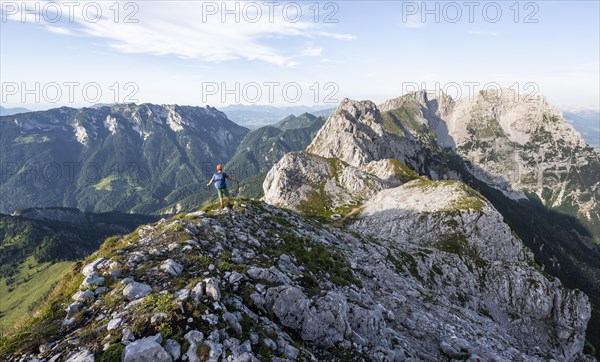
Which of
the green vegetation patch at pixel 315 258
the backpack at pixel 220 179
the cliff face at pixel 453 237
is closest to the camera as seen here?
the green vegetation patch at pixel 315 258

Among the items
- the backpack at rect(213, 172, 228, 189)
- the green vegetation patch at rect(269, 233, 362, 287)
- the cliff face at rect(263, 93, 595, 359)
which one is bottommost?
the cliff face at rect(263, 93, 595, 359)

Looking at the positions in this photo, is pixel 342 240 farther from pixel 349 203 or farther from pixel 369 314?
pixel 349 203

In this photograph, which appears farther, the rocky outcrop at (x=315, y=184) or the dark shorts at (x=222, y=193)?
the rocky outcrop at (x=315, y=184)

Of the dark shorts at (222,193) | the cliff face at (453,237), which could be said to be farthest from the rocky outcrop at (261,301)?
the cliff face at (453,237)

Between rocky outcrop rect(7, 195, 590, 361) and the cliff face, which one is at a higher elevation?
rocky outcrop rect(7, 195, 590, 361)

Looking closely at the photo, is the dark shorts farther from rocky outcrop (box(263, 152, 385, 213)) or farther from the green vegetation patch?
rocky outcrop (box(263, 152, 385, 213))

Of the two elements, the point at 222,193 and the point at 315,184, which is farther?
the point at 315,184

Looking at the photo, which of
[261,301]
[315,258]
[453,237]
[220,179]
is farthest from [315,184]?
[261,301]

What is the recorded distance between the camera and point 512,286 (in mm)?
58125

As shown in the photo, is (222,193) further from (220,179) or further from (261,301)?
(261,301)

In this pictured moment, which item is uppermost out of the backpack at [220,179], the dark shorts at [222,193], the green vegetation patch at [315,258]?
the backpack at [220,179]

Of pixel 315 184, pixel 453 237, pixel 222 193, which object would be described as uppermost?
pixel 222 193

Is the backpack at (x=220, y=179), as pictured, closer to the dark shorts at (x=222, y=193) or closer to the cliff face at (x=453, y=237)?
the dark shorts at (x=222, y=193)

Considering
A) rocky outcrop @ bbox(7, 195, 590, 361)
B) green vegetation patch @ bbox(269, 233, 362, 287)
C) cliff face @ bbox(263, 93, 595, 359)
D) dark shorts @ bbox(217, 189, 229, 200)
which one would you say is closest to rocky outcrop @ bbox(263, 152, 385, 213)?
cliff face @ bbox(263, 93, 595, 359)
